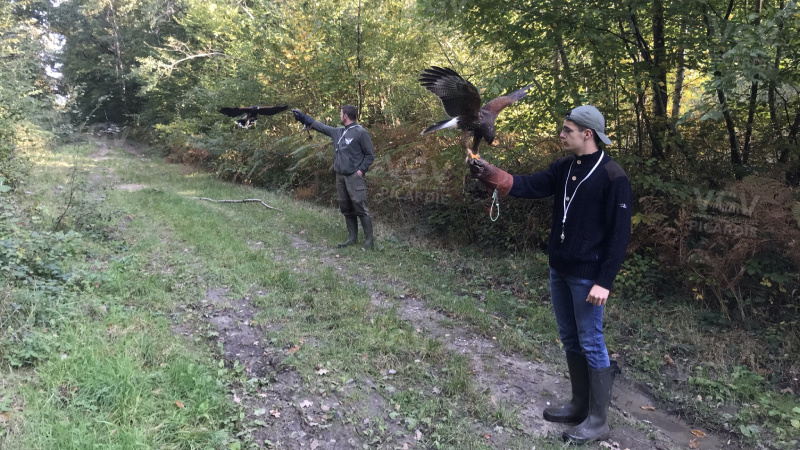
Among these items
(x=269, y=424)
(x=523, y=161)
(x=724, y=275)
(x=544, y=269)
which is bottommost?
(x=269, y=424)

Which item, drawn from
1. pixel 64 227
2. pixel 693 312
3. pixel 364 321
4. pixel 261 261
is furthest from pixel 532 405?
pixel 64 227

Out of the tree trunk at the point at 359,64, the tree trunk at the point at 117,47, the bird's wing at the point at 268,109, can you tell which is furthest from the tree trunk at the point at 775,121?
the tree trunk at the point at 117,47

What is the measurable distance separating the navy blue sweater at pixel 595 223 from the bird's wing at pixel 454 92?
0.76 metres

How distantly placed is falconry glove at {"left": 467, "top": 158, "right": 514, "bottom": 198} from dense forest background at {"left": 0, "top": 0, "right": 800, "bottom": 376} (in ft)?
1.36

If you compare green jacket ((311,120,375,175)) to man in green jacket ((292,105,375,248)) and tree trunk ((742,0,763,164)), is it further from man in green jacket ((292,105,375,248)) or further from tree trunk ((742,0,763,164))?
tree trunk ((742,0,763,164))

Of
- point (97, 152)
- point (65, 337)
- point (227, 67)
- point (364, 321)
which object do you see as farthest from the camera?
point (97, 152)

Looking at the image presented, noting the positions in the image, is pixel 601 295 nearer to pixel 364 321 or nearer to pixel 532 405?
pixel 532 405

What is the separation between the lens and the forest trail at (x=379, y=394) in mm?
2881

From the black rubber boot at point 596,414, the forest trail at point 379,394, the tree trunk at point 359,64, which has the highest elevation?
the tree trunk at point 359,64

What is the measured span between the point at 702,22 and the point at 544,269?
3.36 m

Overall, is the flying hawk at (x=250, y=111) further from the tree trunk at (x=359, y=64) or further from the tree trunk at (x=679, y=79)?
the tree trunk at (x=679, y=79)

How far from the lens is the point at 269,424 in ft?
9.31

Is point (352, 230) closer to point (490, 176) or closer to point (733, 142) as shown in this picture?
point (490, 176)

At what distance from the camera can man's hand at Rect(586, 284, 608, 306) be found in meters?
2.60
